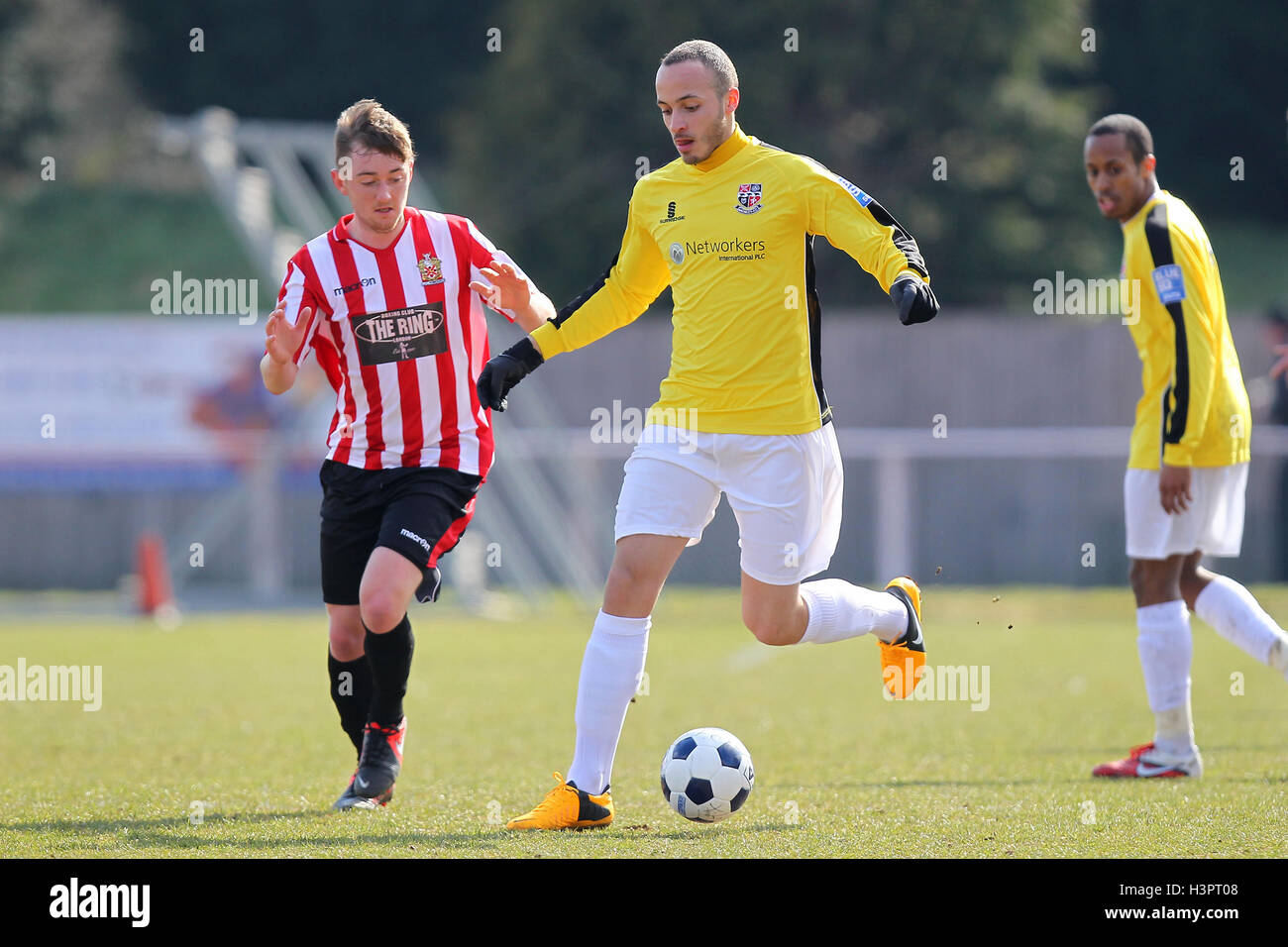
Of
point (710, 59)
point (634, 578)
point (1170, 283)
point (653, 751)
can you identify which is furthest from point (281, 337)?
point (1170, 283)

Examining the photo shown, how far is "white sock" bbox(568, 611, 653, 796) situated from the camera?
508 centimetres

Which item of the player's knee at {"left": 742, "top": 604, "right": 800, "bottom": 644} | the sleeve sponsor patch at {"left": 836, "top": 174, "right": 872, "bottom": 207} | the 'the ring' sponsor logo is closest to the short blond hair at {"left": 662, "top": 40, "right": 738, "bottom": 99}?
the sleeve sponsor patch at {"left": 836, "top": 174, "right": 872, "bottom": 207}

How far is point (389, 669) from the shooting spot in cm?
559

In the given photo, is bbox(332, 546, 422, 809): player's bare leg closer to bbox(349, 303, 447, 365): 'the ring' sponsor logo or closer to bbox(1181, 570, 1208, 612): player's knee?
bbox(349, 303, 447, 365): 'the ring' sponsor logo

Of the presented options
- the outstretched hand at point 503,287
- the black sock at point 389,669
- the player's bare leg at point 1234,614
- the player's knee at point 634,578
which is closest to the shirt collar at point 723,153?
the outstretched hand at point 503,287

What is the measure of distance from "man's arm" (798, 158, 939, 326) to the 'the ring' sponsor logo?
1.39m

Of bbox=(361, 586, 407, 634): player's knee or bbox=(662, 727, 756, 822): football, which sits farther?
bbox=(361, 586, 407, 634): player's knee

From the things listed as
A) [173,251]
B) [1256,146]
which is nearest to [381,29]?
[173,251]

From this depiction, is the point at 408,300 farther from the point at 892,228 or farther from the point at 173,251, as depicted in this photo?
the point at 173,251

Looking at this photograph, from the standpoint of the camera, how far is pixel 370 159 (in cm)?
548

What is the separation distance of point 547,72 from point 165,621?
37.2 feet

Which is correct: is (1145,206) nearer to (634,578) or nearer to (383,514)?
(634,578)
